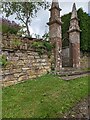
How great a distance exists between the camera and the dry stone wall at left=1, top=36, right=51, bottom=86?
5.66 meters

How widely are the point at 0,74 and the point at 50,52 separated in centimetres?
279

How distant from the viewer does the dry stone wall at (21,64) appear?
18.6 ft

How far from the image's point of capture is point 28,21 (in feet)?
47.8

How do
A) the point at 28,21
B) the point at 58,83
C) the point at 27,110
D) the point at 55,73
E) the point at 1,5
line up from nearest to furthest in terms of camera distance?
the point at 27,110, the point at 58,83, the point at 55,73, the point at 1,5, the point at 28,21

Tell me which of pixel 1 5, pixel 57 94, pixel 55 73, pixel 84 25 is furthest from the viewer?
pixel 1 5

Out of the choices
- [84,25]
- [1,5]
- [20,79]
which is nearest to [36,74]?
[20,79]

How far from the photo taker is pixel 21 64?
6.17m

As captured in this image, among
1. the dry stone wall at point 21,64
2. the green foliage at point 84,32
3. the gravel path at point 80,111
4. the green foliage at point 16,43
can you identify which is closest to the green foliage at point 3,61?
the dry stone wall at point 21,64

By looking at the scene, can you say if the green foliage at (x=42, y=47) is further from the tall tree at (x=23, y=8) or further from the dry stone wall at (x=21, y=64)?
the tall tree at (x=23, y=8)

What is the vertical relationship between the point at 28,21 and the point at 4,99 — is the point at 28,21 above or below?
above

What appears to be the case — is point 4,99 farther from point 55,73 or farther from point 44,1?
point 44,1

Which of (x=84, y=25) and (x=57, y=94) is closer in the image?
(x=57, y=94)

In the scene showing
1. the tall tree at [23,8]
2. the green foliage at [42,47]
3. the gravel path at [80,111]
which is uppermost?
the tall tree at [23,8]

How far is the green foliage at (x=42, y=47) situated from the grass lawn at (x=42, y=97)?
1242mm
